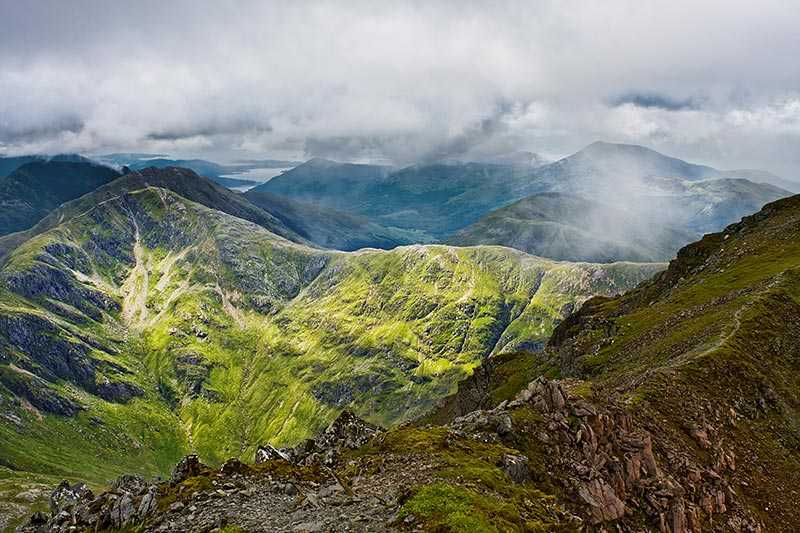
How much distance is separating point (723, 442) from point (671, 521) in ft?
60.3

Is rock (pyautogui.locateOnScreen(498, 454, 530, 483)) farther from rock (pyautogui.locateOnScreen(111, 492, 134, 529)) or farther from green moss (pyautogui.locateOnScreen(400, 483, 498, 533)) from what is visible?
rock (pyautogui.locateOnScreen(111, 492, 134, 529))

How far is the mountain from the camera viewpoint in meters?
29.1

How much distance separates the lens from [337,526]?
27.3 meters

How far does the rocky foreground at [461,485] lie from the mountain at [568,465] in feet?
0.39

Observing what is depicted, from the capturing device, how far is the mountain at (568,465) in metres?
29.1

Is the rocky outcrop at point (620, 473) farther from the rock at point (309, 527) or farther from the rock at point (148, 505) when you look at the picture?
the rock at point (148, 505)

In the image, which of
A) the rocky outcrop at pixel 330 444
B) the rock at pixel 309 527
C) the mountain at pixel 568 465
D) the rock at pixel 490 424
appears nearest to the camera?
the rock at pixel 309 527

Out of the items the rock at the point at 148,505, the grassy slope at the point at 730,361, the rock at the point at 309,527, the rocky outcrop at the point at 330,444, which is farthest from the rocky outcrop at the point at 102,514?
the grassy slope at the point at 730,361

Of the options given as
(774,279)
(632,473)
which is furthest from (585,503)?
(774,279)

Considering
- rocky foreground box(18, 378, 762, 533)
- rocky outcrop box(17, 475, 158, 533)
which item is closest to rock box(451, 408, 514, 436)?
rocky foreground box(18, 378, 762, 533)

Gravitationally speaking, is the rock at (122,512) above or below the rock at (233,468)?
below

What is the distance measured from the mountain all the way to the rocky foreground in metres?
0.12

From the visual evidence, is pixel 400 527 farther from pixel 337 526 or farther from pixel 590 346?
pixel 590 346

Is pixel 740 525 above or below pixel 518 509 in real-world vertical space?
below
